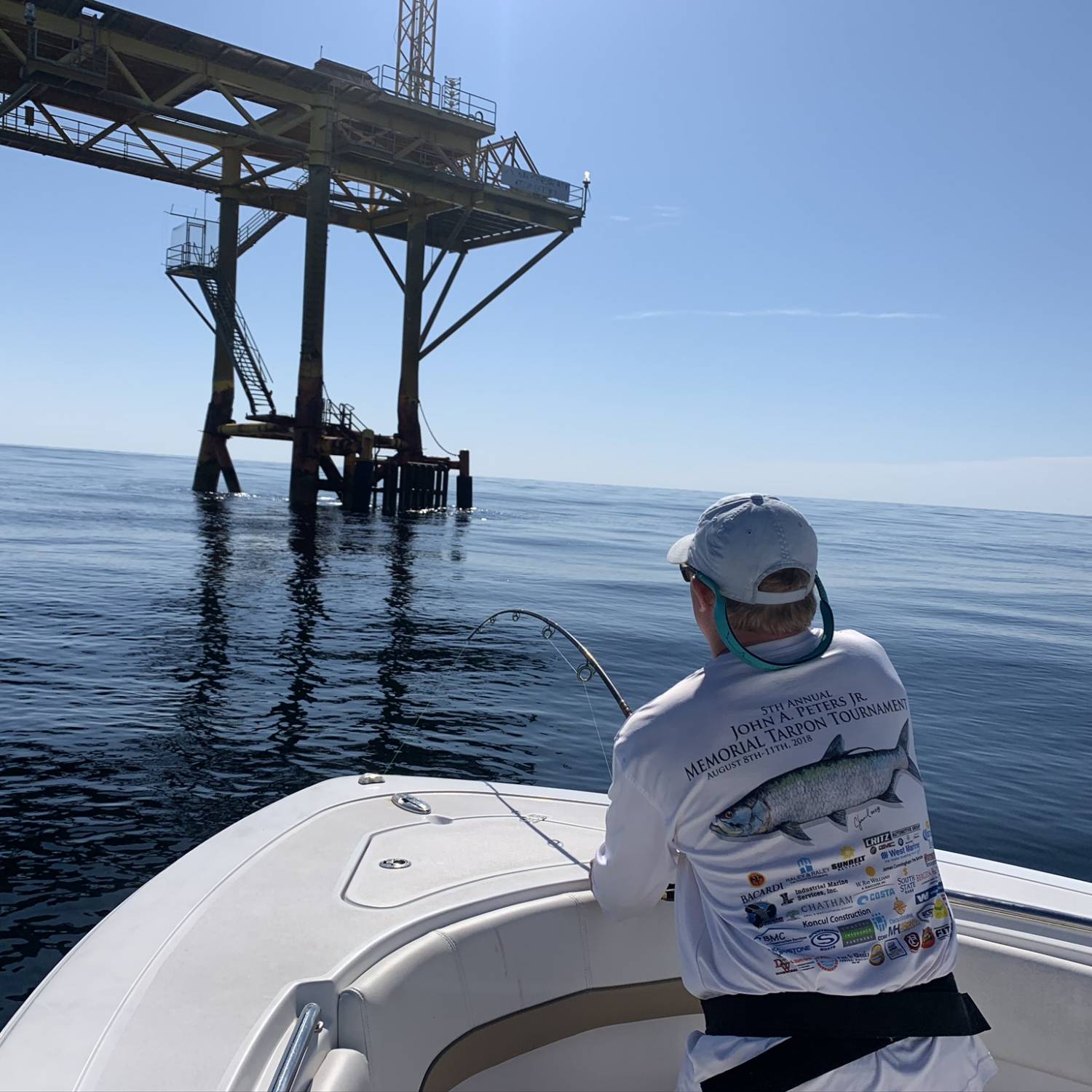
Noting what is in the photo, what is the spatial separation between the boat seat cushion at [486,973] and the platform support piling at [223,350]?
29.3m

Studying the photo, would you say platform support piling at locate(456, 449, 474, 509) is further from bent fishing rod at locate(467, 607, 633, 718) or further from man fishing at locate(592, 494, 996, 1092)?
man fishing at locate(592, 494, 996, 1092)

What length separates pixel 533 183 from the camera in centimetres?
2800

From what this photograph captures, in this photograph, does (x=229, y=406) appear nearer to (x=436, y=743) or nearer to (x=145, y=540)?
(x=145, y=540)

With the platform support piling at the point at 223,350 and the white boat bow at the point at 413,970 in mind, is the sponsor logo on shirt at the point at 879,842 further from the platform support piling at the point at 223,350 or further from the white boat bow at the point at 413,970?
the platform support piling at the point at 223,350

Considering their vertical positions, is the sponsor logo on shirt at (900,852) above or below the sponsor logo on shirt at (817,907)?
above

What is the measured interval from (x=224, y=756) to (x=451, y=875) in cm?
A: 537

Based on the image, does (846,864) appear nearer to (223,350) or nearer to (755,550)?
(755,550)

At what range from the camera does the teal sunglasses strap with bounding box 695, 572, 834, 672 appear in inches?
69.7

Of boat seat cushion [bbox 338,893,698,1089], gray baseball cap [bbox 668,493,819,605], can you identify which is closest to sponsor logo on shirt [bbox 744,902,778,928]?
gray baseball cap [bbox 668,493,819,605]

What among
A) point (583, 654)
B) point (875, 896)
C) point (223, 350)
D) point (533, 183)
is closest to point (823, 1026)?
point (875, 896)

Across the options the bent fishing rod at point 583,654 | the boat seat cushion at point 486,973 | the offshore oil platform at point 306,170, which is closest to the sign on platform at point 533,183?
the offshore oil platform at point 306,170

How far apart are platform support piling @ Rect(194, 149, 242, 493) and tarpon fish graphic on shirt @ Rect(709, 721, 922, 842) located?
2988 centimetres

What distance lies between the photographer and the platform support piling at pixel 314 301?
2491 centimetres

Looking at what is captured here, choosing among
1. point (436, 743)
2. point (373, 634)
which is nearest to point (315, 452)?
point (373, 634)
